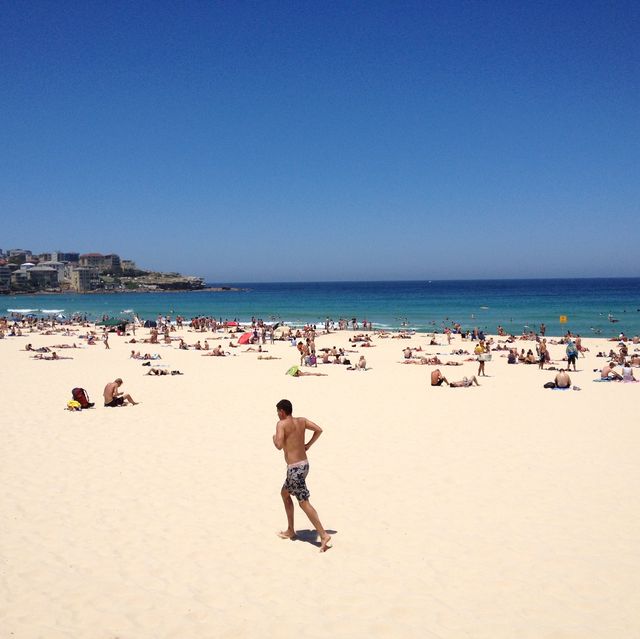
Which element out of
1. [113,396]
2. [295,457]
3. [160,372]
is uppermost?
[295,457]

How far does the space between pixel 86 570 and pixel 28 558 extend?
2.04 ft

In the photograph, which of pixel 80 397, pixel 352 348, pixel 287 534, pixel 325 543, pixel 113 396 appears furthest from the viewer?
pixel 352 348

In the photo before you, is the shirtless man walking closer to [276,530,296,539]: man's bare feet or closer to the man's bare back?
the man's bare back

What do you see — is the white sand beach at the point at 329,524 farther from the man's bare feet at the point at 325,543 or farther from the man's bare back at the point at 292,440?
the man's bare back at the point at 292,440

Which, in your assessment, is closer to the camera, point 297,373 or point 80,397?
point 80,397

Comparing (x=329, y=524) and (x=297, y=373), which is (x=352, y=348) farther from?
(x=329, y=524)

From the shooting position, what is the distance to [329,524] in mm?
6176

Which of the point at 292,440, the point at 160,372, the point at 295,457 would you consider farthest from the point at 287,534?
the point at 160,372

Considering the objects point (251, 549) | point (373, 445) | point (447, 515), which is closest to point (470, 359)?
point (373, 445)

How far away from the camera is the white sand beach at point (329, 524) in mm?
4379

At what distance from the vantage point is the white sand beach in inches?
172

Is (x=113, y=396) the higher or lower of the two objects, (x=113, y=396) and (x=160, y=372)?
the higher

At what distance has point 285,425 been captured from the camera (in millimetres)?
5598

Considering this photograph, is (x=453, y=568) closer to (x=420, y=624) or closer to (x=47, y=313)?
(x=420, y=624)
